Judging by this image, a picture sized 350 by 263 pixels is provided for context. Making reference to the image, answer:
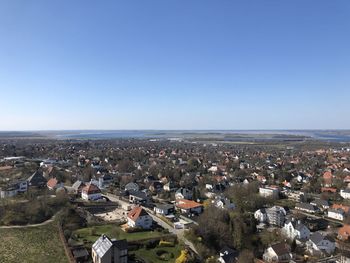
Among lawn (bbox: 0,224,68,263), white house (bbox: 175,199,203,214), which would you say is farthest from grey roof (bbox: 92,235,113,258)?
white house (bbox: 175,199,203,214)

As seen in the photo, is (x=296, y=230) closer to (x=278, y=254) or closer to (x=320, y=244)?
(x=320, y=244)

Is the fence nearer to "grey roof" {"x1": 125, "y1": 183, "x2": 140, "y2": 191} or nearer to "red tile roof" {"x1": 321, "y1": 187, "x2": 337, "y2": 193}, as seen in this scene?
"grey roof" {"x1": 125, "y1": 183, "x2": 140, "y2": 191}

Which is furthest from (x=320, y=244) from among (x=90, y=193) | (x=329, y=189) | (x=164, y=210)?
(x=90, y=193)

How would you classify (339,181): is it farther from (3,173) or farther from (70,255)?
(3,173)

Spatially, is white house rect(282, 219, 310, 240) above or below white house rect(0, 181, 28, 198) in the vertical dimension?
below

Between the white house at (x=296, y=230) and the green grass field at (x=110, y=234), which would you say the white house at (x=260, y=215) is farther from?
the green grass field at (x=110, y=234)

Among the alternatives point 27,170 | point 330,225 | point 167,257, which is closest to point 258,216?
point 330,225
